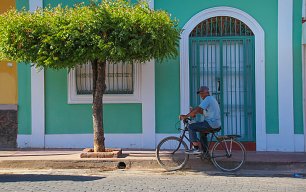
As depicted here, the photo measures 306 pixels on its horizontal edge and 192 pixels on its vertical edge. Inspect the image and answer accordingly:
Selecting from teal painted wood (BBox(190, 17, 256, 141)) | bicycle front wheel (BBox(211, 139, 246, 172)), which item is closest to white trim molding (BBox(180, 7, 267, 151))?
teal painted wood (BBox(190, 17, 256, 141))

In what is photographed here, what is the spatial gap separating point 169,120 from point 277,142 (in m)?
2.51

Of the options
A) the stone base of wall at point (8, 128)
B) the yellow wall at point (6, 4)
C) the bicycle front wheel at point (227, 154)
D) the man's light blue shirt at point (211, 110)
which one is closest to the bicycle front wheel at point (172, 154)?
the bicycle front wheel at point (227, 154)

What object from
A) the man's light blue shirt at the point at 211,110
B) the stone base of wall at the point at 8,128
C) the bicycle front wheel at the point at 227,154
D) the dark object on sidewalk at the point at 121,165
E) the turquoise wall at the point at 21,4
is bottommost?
the dark object on sidewalk at the point at 121,165

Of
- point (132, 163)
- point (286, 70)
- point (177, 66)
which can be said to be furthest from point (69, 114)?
point (286, 70)

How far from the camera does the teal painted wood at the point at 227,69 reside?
11781mm

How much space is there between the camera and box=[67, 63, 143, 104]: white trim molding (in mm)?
11919

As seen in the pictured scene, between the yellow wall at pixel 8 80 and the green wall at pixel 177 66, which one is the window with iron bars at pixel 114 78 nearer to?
the green wall at pixel 177 66

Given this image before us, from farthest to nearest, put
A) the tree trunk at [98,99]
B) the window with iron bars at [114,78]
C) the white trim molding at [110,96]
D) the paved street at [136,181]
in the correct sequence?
1. the window with iron bars at [114,78]
2. the white trim molding at [110,96]
3. the tree trunk at [98,99]
4. the paved street at [136,181]

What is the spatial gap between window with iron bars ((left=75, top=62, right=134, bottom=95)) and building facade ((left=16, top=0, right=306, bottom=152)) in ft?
0.08

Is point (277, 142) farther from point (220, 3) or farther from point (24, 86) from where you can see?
point (24, 86)

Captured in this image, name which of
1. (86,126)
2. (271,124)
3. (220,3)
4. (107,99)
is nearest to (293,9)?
(220,3)

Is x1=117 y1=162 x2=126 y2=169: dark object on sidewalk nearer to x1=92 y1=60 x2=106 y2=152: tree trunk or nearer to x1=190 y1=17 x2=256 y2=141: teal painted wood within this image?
x1=92 y1=60 x2=106 y2=152: tree trunk

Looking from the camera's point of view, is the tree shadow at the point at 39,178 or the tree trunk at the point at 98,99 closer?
the tree shadow at the point at 39,178

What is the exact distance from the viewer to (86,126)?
12.1m
